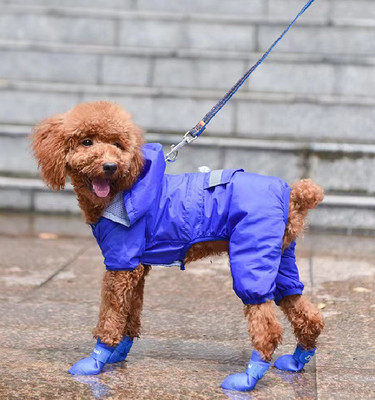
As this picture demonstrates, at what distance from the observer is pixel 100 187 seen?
153 inches

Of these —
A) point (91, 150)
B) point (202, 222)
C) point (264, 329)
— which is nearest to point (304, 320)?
point (264, 329)

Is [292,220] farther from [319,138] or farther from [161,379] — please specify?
[319,138]

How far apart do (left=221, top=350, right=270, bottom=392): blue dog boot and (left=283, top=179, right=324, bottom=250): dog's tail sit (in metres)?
0.64

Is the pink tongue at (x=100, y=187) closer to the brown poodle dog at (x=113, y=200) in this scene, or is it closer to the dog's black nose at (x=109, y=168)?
the brown poodle dog at (x=113, y=200)

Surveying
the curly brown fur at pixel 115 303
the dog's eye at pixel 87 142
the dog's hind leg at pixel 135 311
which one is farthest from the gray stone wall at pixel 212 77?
the dog's eye at pixel 87 142

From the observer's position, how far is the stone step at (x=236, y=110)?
869 centimetres

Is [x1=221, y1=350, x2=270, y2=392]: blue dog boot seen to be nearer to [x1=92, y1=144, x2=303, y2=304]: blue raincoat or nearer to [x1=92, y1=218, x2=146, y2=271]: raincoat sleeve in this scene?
[x1=92, y1=144, x2=303, y2=304]: blue raincoat

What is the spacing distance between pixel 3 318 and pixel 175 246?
159 centimetres

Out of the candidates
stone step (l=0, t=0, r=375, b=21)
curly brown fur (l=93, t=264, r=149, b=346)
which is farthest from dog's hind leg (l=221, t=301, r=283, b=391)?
stone step (l=0, t=0, r=375, b=21)

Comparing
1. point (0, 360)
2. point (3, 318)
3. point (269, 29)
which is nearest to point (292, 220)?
point (0, 360)

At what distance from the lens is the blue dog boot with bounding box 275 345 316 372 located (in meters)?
4.16

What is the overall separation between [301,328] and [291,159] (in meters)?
4.45

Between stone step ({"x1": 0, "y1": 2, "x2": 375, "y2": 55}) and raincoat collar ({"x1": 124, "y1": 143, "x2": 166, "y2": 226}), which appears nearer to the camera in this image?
raincoat collar ({"x1": 124, "y1": 143, "x2": 166, "y2": 226})

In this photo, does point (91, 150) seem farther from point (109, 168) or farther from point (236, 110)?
point (236, 110)
